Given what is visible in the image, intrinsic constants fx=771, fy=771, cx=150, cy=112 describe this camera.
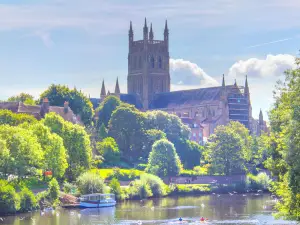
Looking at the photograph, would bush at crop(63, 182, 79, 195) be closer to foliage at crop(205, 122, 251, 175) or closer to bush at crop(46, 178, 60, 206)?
bush at crop(46, 178, 60, 206)

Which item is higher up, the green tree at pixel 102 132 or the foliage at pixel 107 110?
the foliage at pixel 107 110

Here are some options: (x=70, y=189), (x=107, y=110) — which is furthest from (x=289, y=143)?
(x=107, y=110)

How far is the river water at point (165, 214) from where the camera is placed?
313ft

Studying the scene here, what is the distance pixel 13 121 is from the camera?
138375mm

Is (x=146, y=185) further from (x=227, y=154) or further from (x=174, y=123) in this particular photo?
(x=174, y=123)

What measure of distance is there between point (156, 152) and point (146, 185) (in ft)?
69.0

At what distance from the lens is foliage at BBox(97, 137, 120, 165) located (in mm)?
163625

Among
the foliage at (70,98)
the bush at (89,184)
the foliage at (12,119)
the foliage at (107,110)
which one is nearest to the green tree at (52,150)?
the bush at (89,184)

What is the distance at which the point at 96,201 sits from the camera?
11831 cm

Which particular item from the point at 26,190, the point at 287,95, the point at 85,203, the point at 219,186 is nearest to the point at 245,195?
the point at 219,186

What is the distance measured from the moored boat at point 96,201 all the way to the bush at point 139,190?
11269mm

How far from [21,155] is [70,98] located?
2765 inches

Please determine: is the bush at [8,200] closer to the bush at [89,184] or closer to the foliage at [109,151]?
the bush at [89,184]

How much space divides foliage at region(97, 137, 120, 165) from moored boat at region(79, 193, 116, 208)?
4196 cm
